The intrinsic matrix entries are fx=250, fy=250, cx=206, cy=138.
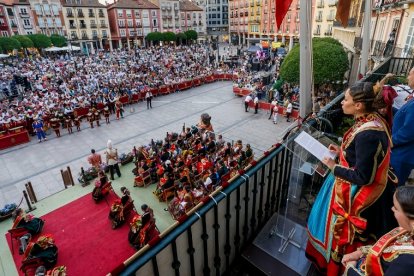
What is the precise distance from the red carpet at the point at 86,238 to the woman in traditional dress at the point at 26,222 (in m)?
0.35

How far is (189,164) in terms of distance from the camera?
1012cm

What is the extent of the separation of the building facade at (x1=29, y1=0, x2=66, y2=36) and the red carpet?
184ft

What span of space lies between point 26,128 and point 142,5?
175ft

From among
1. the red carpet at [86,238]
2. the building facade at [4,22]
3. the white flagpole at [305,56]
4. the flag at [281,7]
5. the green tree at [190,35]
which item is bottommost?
the red carpet at [86,238]

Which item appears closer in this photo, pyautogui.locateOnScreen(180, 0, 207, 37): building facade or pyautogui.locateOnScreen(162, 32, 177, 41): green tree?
pyautogui.locateOnScreen(162, 32, 177, 41): green tree

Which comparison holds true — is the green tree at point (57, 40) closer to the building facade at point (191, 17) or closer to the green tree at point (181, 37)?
the green tree at point (181, 37)

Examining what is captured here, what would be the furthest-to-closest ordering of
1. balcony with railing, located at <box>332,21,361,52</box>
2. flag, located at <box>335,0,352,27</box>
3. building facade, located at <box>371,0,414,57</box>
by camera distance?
balcony with railing, located at <box>332,21,361,52</box>, building facade, located at <box>371,0,414,57</box>, flag, located at <box>335,0,352,27</box>

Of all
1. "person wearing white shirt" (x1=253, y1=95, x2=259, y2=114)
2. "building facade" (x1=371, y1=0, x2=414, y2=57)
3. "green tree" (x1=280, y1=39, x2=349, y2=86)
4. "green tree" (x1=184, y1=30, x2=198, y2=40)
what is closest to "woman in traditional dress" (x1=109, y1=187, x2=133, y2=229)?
"person wearing white shirt" (x1=253, y1=95, x2=259, y2=114)

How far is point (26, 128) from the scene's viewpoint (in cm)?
1661

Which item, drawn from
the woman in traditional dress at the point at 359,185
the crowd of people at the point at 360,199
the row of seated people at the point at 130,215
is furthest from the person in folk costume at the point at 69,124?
the woman in traditional dress at the point at 359,185

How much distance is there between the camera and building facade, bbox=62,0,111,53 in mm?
53000

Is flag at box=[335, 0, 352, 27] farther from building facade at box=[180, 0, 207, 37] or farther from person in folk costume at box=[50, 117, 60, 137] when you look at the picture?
building facade at box=[180, 0, 207, 37]

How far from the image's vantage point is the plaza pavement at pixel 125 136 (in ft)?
38.1

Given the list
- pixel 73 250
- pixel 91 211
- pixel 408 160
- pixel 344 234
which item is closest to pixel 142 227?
pixel 73 250
